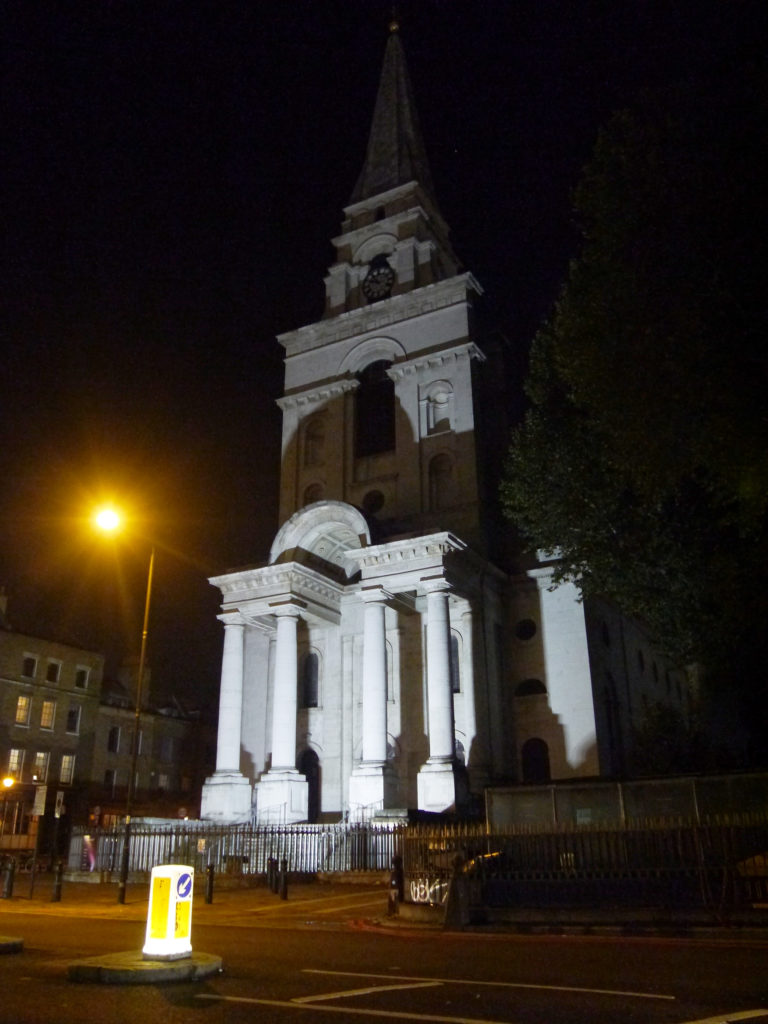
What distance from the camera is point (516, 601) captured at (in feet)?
112

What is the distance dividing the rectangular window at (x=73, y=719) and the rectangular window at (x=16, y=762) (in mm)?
3652

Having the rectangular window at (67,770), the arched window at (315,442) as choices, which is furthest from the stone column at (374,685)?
the rectangular window at (67,770)

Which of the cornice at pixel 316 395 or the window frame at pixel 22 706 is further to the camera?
the window frame at pixel 22 706

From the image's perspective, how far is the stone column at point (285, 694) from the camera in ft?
101

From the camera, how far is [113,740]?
1948 inches

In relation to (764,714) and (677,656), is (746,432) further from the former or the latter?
(764,714)

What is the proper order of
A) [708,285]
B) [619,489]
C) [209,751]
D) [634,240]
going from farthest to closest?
[209,751]
[619,489]
[634,240]
[708,285]

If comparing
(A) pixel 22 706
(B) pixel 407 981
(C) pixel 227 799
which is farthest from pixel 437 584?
(A) pixel 22 706

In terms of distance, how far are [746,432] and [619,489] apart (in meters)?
8.32

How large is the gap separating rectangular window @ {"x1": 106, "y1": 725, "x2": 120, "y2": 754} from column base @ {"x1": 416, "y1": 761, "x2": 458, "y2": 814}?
2781cm

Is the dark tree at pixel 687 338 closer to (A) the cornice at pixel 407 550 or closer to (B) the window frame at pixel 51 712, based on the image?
(A) the cornice at pixel 407 550

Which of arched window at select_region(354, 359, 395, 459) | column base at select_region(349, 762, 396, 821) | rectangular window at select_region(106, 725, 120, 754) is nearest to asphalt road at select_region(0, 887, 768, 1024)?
column base at select_region(349, 762, 396, 821)

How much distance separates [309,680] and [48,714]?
17956mm

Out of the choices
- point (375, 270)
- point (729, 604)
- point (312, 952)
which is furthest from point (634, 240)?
point (375, 270)
